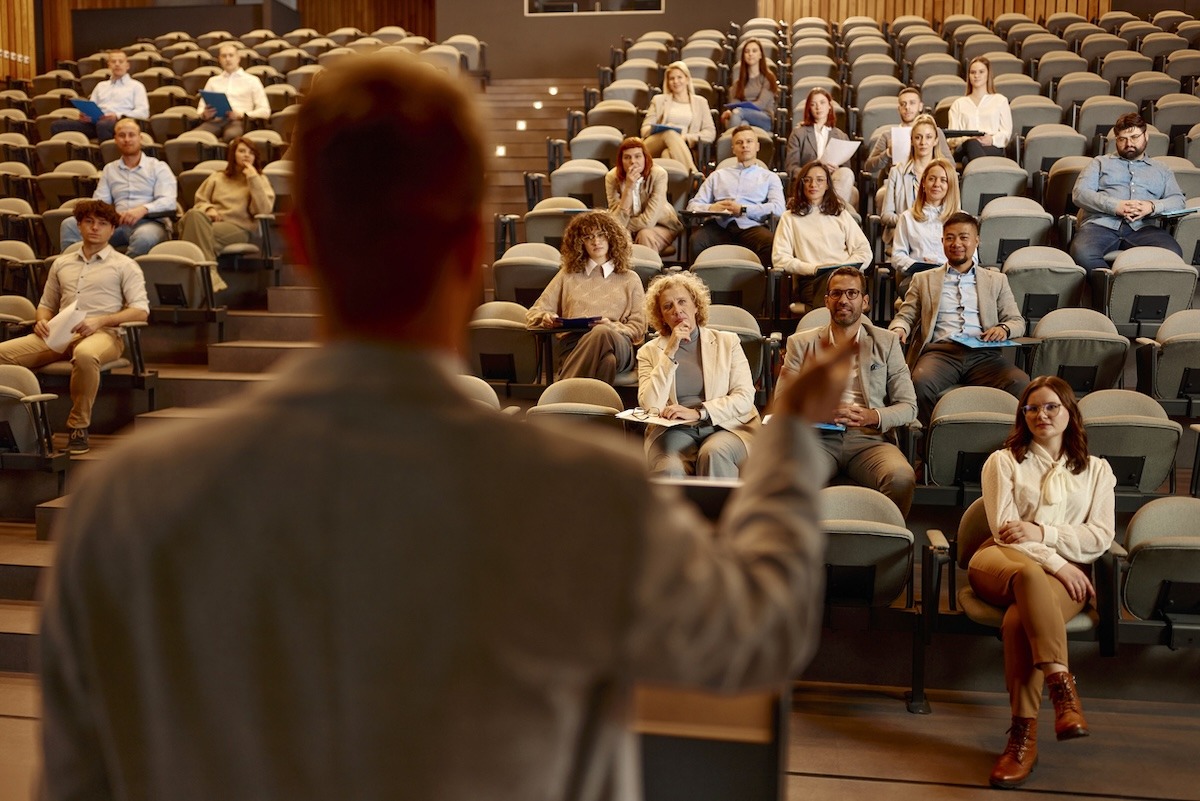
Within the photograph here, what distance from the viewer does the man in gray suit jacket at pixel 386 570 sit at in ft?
1.95

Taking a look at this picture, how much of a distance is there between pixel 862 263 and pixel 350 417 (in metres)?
4.51

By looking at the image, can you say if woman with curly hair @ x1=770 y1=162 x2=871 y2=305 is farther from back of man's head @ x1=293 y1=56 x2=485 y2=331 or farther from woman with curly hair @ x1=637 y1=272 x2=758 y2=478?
back of man's head @ x1=293 y1=56 x2=485 y2=331

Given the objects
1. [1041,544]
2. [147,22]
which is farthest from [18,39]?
[1041,544]

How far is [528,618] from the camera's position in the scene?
595 mm

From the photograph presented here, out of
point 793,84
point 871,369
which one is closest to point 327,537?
point 871,369

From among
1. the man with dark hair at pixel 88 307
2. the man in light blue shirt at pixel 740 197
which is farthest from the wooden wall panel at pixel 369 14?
the man with dark hair at pixel 88 307

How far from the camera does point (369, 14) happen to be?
41.6 ft

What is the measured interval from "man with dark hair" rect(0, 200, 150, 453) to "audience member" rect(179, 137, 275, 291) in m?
0.76

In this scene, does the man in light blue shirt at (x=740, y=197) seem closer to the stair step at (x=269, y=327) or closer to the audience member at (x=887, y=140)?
the audience member at (x=887, y=140)

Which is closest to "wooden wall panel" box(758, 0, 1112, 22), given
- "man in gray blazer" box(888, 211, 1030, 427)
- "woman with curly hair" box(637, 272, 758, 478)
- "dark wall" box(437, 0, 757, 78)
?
"dark wall" box(437, 0, 757, 78)

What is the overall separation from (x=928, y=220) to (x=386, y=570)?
466 cm

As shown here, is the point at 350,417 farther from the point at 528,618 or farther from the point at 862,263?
the point at 862,263

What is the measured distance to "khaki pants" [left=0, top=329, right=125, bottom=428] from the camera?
13.9 ft

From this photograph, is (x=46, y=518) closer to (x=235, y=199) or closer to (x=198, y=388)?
(x=198, y=388)
